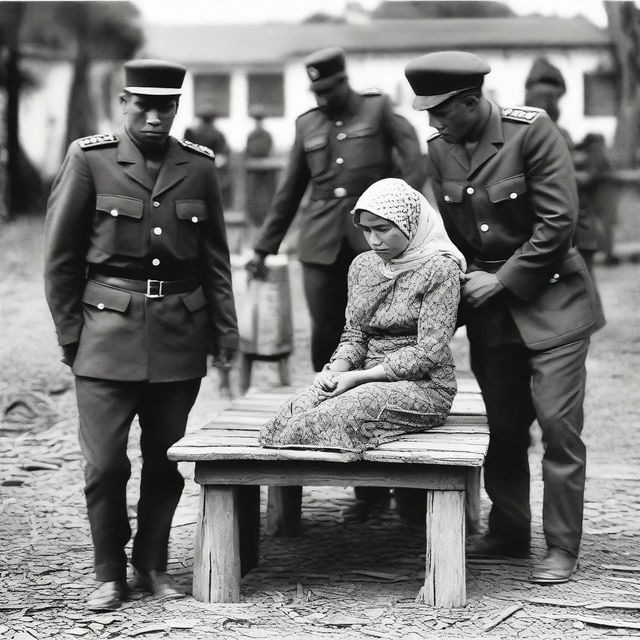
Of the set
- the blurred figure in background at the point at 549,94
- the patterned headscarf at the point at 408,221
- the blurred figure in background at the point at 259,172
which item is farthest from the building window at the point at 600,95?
the patterned headscarf at the point at 408,221

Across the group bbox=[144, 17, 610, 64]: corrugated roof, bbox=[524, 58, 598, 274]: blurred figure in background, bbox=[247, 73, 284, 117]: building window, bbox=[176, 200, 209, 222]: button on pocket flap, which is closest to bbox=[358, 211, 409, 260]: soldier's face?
bbox=[176, 200, 209, 222]: button on pocket flap

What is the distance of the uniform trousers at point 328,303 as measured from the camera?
709cm

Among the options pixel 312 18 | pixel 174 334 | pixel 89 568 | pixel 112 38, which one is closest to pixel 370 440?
pixel 174 334

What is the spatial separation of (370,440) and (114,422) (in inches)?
39.5

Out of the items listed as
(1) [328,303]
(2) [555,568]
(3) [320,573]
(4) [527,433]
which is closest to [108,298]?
(3) [320,573]

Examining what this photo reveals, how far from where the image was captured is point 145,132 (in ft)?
16.2

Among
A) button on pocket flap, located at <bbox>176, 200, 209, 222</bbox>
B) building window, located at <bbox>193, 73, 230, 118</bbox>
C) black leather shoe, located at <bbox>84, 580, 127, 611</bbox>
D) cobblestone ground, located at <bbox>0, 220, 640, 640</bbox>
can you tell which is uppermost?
building window, located at <bbox>193, 73, 230, 118</bbox>

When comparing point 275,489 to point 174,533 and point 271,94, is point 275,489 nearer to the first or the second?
point 174,533

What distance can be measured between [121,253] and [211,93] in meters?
12.6

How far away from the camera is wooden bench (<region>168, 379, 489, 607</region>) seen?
15.5 feet

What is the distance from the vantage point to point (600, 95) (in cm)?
1845

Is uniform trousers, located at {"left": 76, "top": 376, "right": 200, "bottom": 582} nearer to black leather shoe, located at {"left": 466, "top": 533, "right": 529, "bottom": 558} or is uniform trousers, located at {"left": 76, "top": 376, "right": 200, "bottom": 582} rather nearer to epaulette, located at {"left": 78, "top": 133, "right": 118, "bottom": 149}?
epaulette, located at {"left": 78, "top": 133, "right": 118, "bottom": 149}

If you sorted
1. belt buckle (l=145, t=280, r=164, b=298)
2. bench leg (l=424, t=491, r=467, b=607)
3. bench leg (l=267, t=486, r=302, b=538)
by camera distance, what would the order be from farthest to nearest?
bench leg (l=267, t=486, r=302, b=538) → belt buckle (l=145, t=280, r=164, b=298) → bench leg (l=424, t=491, r=467, b=607)

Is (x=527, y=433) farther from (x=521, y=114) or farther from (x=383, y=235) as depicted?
(x=521, y=114)
